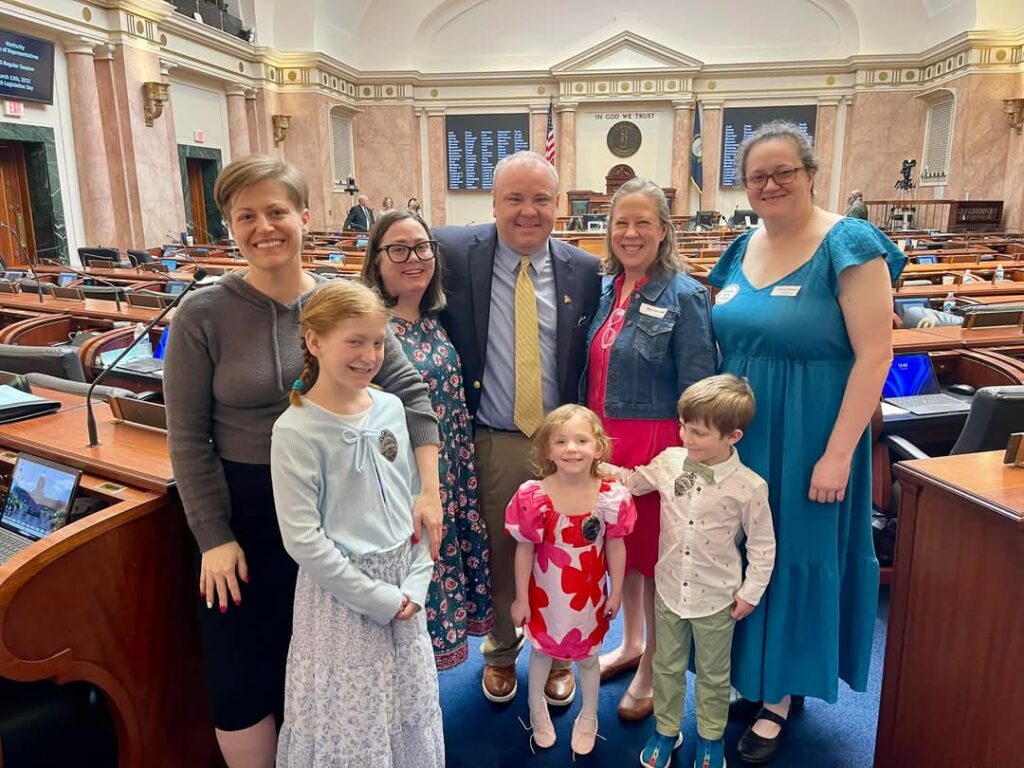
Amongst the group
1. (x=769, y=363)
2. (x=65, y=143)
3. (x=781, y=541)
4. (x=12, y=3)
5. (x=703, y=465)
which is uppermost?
(x=12, y=3)

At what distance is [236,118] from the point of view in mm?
12438

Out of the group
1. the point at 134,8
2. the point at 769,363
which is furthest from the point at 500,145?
the point at 769,363

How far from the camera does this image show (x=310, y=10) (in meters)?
13.2

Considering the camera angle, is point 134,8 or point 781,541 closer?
point 781,541

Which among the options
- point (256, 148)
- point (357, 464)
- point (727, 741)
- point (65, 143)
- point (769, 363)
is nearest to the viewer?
point (357, 464)

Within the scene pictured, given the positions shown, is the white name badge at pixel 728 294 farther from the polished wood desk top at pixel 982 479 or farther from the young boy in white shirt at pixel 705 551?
the polished wood desk top at pixel 982 479

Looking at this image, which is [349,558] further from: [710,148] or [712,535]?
[710,148]

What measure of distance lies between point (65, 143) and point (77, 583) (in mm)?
10166

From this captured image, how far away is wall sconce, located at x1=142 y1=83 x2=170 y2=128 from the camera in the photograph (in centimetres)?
976

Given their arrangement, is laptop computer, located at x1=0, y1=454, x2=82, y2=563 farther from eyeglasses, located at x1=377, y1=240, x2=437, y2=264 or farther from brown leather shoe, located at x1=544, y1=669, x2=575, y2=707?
brown leather shoe, located at x1=544, y1=669, x2=575, y2=707

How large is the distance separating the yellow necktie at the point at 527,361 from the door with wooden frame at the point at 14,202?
9371 mm

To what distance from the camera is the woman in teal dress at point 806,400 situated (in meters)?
1.54

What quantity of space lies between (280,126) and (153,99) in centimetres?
375

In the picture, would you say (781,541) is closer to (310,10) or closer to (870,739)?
(870,739)
